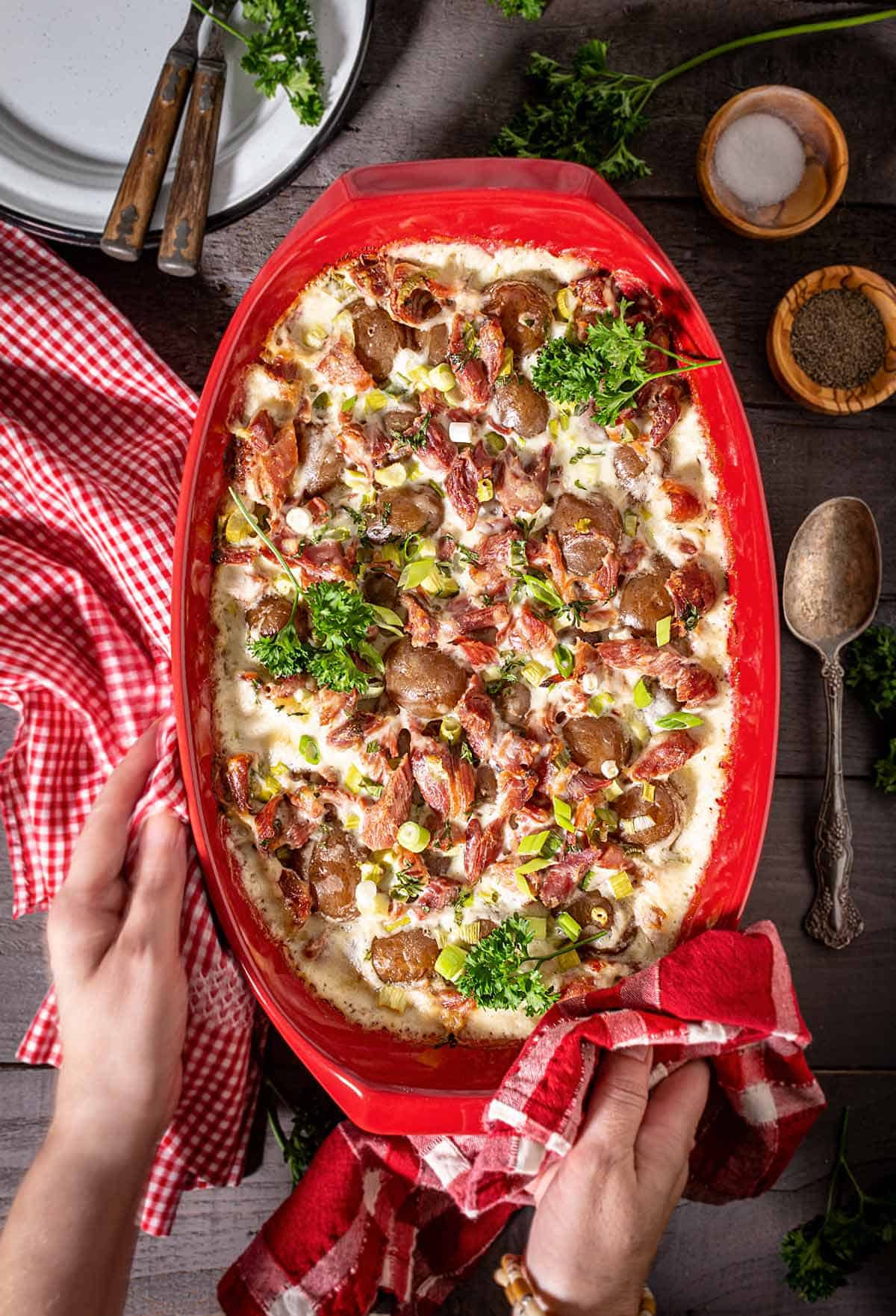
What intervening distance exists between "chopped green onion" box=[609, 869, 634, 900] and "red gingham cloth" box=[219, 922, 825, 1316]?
0.18 meters

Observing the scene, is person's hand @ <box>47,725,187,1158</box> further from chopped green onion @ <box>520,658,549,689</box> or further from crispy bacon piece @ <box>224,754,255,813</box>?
chopped green onion @ <box>520,658,549,689</box>

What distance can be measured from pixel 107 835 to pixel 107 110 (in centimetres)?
157

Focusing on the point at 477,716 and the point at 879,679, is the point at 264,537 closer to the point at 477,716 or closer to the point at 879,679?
the point at 477,716

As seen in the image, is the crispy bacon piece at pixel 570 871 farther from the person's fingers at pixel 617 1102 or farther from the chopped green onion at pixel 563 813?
the person's fingers at pixel 617 1102

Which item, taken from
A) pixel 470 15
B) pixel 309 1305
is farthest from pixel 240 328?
pixel 309 1305

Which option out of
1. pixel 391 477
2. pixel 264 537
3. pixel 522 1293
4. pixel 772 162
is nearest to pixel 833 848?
→ pixel 522 1293

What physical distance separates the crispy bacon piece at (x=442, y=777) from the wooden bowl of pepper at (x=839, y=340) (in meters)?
1.12

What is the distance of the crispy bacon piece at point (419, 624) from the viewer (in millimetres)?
1973

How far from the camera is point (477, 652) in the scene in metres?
1.99

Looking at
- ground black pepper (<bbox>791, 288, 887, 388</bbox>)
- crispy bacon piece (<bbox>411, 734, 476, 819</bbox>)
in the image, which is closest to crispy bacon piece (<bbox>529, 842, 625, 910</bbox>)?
crispy bacon piece (<bbox>411, 734, 476, 819</bbox>)

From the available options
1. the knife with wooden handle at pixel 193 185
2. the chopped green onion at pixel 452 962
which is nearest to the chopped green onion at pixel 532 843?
the chopped green onion at pixel 452 962

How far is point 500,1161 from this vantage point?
72.6 inches

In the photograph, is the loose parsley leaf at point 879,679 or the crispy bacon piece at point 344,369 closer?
the crispy bacon piece at point 344,369

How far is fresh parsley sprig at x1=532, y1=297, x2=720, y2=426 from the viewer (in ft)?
6.10
